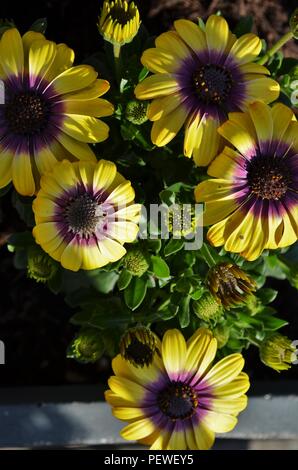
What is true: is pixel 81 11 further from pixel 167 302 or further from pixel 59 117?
pixel 167 302

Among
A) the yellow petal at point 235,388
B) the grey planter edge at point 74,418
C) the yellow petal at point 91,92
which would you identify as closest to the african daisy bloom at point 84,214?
the yellow petal at point 91,92

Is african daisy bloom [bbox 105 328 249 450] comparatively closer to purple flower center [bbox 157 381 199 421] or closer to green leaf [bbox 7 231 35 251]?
purple flower center [bbox 157 381 199 421]

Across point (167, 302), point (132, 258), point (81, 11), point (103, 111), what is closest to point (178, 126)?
point (103, 111)

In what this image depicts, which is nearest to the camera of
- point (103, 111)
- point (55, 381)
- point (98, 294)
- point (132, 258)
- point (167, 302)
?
point (103, 111)

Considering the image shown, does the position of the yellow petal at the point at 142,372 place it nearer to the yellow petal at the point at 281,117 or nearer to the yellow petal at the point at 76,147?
the yellow petal at the point at 76,147

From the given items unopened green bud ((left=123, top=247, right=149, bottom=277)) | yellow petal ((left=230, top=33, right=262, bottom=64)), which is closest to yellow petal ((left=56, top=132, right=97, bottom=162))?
unopened green bud ((left=123, top=247, right=149, bottom=277))

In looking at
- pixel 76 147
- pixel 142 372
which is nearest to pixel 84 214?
pixel 76 147

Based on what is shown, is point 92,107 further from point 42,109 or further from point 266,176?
point 266,176
